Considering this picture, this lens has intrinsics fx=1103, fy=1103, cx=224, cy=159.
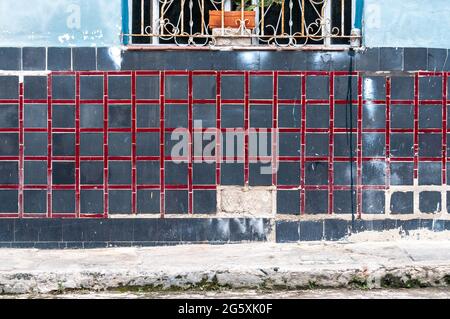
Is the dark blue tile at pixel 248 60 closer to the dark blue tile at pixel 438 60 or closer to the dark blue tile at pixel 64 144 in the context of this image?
the dark blue tile at pixel 438 60

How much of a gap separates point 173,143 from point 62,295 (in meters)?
1.85

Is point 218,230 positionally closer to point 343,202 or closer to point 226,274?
point 343,202

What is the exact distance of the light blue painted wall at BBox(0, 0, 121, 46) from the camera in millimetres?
9406

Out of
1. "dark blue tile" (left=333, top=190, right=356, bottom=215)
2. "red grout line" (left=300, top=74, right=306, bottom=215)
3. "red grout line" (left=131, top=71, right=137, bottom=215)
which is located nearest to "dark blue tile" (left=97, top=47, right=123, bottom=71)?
"red grout line" (left=131, top=71, right=137, bottom=215)

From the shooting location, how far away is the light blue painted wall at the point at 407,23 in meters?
9.50

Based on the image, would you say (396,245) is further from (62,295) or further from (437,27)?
(62,295)

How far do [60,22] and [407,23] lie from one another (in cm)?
298

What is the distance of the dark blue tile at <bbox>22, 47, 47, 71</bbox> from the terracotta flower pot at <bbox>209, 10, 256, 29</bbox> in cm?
146

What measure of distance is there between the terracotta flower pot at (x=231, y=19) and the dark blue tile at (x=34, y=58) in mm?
1460

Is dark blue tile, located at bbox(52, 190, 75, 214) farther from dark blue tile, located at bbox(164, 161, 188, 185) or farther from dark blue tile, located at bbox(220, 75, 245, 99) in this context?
dark blue tile, located at bbox(220, 75, 245, 99)

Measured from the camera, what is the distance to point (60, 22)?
9.42m

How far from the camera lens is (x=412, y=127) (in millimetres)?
9484

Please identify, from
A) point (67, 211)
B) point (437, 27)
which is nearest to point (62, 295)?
point (67, 211)

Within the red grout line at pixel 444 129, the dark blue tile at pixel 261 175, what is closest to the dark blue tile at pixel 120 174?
the dark blue tile at pixel 261 175
